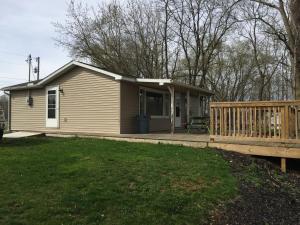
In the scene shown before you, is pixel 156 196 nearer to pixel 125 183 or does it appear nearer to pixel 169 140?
pixel 125 183

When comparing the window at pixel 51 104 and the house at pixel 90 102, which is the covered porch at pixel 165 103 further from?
the window at pixel 51 104

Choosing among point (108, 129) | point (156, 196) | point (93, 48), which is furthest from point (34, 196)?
point (93, 48)

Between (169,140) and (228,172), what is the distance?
3.59 m

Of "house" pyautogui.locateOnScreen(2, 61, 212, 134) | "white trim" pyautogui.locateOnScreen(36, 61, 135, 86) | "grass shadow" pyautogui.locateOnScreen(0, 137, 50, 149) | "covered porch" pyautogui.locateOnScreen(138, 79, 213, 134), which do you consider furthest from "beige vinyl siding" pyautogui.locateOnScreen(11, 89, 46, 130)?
"covered porch" pyautogui.locateOnScreen(138, 79, 213, 134)

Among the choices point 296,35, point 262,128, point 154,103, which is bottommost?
→ point 262,128

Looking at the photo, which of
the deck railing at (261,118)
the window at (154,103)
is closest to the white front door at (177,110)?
the window at (154,103)

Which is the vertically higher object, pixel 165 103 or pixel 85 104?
pixel 165 103

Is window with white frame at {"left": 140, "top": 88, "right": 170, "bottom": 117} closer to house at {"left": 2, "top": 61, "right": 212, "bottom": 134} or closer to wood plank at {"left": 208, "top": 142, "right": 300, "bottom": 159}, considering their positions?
house at {"left": 2, "top": 61, "right": 212, "bottom": 134}

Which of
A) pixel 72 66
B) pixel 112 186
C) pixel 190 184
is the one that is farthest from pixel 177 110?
pixel 112 186

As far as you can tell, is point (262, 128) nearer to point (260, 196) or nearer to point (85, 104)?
point (260, 196)

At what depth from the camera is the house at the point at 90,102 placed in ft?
44.4

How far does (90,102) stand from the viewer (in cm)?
1425

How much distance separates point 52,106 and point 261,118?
32.8 feet

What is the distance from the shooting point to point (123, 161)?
8.03 meters
